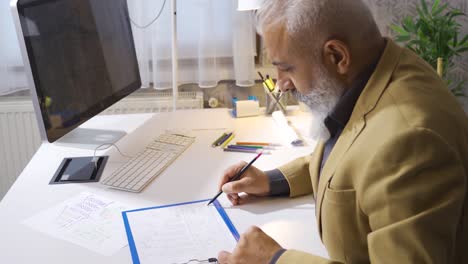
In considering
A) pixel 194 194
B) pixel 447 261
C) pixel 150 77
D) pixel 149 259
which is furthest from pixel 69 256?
pixel 150 77

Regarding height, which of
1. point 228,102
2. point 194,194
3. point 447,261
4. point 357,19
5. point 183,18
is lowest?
point 228,102

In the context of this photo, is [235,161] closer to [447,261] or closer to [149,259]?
[149,259]

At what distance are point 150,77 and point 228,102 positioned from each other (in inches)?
15.4

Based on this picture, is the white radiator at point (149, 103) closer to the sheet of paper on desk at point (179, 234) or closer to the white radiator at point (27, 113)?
the white radiator at point (27, 113)

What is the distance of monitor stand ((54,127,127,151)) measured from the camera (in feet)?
5.17

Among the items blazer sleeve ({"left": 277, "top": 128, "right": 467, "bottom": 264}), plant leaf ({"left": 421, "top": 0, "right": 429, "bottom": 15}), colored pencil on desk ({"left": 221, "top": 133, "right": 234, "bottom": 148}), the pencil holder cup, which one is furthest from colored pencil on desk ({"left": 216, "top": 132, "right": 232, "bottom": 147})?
plant leaf ({"left": 421, "top": 0, "right": 429, "bottom": 15})

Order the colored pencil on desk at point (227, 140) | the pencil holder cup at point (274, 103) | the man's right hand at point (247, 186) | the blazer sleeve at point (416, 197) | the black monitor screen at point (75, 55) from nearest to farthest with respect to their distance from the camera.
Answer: the blazer sleeve at point (416, 197) < the man's right hand at point (247, 186) < the black monitor screen at point (75, 55) < the colored pencil on desk at point (227, 140) < the pencil holder cup at point (274, 103)

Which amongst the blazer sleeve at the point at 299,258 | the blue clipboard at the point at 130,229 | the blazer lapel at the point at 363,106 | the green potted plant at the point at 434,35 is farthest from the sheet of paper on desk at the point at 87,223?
the green potted plant at the point at 434,35

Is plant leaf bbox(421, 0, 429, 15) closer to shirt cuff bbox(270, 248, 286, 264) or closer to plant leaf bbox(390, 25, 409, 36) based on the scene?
plant leaf bbox(390, 25, 409, 36)

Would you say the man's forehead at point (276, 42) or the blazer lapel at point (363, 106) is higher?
the man's forehead at point (276, 42)

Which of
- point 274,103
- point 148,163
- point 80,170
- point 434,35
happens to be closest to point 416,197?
point 148,163

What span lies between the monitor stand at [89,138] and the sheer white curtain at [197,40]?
0.60m

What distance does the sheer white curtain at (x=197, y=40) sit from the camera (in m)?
2.18

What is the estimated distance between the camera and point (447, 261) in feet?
2.39
